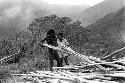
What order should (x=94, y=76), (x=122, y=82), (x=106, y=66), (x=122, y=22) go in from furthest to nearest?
1. (x=122, y=22)
2. (x=106, y=66)
3. (x=94, y=76)
4. (x=122, y=82)

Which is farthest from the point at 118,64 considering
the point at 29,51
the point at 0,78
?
the point at 29,51

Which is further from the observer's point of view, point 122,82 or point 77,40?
point 77,40

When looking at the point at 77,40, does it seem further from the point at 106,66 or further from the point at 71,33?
the point at 106,66

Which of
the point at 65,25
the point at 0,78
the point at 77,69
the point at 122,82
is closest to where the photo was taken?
the point at 122,82

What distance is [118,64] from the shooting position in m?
5.46

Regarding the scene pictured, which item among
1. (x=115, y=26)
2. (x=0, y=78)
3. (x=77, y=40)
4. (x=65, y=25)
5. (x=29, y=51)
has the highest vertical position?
(x=115, y=26)

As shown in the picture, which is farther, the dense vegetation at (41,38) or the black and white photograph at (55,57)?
the dense vegetation at (41,38)

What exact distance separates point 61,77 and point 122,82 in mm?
1278

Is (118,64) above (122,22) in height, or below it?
below

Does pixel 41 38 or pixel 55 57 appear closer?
pixel 55 57

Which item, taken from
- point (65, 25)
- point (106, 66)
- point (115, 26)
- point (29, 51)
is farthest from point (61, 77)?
point (115, 26)

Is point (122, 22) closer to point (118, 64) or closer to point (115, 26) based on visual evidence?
point (115, 26)

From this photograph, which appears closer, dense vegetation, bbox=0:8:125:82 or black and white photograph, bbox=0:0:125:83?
black and white photograph, bbox=0:0:125:83

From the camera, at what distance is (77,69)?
20.0 ft
